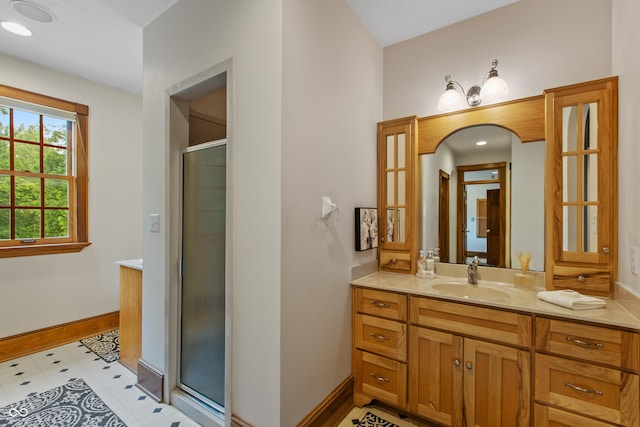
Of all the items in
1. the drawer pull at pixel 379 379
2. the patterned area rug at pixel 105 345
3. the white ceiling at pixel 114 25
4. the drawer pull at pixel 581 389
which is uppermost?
the white ceiling at pixel 114 25

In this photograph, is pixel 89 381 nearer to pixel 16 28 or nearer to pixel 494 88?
pixel 16 28

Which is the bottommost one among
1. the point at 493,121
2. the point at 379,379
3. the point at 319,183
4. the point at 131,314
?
the point at 379,379

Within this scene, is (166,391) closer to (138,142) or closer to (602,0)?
(138,142)

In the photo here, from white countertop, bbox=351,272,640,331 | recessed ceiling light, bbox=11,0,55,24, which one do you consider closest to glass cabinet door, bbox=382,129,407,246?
white countertop, bbox=351,272,640,331

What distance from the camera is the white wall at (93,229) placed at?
2699 millimetres

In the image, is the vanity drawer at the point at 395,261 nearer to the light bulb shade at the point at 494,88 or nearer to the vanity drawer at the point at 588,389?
the vanity drawer at the point at 588,389

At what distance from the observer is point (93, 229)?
321 cm

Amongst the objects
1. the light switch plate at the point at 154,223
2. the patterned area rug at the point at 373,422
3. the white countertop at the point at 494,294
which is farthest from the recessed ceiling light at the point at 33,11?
the patterned area rug at the point at 373,422

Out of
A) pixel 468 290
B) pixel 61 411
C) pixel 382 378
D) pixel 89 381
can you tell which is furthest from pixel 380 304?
pixel 89 381

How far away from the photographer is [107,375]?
7.72 ft

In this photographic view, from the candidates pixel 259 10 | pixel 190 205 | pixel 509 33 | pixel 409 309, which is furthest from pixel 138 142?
pixel 509 33

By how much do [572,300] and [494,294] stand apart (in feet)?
1.49

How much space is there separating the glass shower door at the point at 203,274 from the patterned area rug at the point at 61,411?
53 cm

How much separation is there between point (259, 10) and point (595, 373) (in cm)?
247
